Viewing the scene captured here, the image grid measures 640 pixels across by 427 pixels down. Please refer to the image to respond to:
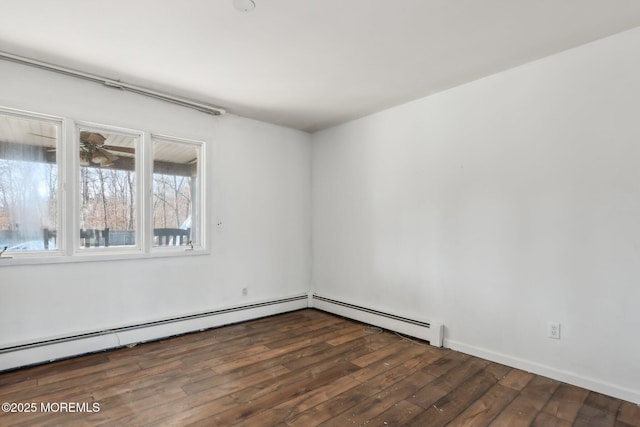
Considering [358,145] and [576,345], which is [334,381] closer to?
[576,345]

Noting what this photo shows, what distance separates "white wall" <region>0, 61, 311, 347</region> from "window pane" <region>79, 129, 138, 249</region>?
0.74 feet

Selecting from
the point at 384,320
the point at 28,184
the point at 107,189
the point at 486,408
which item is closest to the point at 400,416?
the point at 486,408

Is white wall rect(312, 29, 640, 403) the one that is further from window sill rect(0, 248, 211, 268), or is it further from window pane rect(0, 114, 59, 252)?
window pane rect(0, 114, 59, 252)

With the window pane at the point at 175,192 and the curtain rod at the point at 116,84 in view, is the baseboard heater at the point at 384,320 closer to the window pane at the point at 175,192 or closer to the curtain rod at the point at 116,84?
the window pane at the point at 175,192

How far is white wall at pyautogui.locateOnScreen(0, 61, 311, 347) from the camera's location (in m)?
2.76

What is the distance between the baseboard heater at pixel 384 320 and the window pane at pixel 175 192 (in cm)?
193

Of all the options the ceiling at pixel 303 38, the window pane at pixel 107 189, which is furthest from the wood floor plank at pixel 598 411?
the window pane at pixel 107 189

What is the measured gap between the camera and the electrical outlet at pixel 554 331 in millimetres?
2545

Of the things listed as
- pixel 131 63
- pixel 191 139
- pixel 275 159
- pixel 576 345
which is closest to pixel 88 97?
pixel 131 63

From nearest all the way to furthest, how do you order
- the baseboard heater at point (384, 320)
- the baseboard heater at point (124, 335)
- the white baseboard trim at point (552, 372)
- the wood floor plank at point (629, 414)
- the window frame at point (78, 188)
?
the wood floor plank at point (629, 414), the white baseboard trim at point (552, 372), the baseboard heater at point (124, 335), the window frame at point (78, 188), the baseboard heater at point (384, 320)

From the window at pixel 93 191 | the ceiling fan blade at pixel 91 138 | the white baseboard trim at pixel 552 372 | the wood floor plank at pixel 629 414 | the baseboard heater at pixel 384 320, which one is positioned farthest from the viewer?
the baseboard heater at pixel 384 320

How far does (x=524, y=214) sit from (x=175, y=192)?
3518 mm

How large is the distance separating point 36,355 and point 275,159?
3.14 metres

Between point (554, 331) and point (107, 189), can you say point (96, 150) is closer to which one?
point (107, 189)
